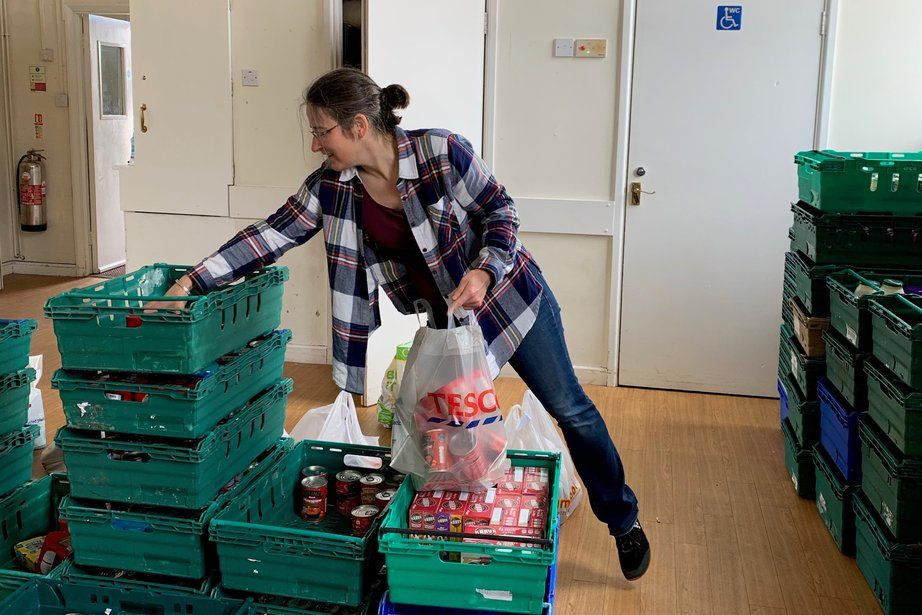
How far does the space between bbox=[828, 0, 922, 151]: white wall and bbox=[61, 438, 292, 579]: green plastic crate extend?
3.49 m

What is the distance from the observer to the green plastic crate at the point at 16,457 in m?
2.65

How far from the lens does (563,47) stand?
4.70m

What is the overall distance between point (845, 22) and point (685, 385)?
189 centimetres

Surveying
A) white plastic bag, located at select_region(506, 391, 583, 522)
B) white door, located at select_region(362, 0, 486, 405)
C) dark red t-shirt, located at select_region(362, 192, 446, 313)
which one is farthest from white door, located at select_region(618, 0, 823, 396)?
dark red t-shirt, located at select_region(362, 192, 446, 313)

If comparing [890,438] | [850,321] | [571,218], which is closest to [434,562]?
[890,438]

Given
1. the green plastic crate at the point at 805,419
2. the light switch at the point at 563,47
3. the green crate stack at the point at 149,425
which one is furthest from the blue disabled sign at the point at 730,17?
the green crate stack at the point at 149,425

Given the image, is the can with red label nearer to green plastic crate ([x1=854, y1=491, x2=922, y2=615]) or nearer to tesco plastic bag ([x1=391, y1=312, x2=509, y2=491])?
tesco plastic bag ([x1=391, y1=312, x2=509, y2=491])

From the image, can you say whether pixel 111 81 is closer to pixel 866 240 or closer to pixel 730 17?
pixel 730 17

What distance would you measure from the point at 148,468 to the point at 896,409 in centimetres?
190

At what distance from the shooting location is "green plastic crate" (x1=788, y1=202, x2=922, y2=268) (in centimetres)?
323

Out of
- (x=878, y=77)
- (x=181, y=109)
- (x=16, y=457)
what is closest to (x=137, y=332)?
(x=16, y=457)

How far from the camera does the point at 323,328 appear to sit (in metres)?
5.28

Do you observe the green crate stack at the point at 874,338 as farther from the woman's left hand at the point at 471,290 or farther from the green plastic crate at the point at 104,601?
the green plastic crate at the point at 104,601

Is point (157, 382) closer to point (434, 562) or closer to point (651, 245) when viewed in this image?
point (434, 562)
